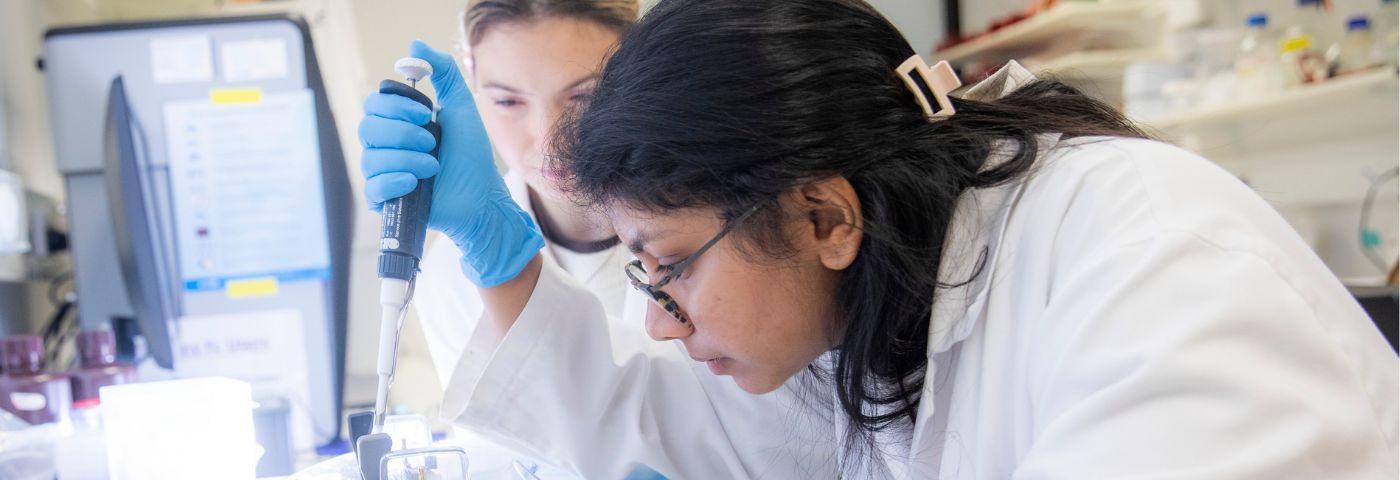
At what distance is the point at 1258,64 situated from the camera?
2.19m

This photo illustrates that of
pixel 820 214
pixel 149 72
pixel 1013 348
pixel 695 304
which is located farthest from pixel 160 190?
pixel 1013 348

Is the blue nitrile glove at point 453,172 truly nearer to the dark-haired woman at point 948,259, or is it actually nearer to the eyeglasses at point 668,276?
the dark-haired woman at point 948,259

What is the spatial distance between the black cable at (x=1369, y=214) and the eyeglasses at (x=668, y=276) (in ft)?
6.26

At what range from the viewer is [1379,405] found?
75 cm

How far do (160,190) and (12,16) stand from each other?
1.23 m

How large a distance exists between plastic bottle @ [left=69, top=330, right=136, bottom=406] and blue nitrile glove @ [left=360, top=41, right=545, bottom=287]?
2.51 feet

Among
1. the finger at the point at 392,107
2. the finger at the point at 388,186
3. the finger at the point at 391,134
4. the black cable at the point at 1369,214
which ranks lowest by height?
the black cable at the point at 1369,214

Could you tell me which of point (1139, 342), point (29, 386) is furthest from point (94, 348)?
point (1139, 342)

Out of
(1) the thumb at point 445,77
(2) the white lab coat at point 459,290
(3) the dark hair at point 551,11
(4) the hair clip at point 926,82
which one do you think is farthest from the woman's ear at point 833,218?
(3) the dark hair at point 551,11

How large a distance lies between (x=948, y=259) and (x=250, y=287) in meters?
1.57

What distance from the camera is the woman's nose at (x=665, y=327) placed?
1.07 m

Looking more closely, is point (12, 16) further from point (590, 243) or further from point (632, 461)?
point (632, 461)

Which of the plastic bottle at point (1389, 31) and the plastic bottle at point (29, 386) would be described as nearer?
the plastic bottle at point (29, 386)

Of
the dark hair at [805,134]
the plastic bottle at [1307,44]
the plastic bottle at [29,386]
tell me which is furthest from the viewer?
the plastic bottle at [1307,44]
